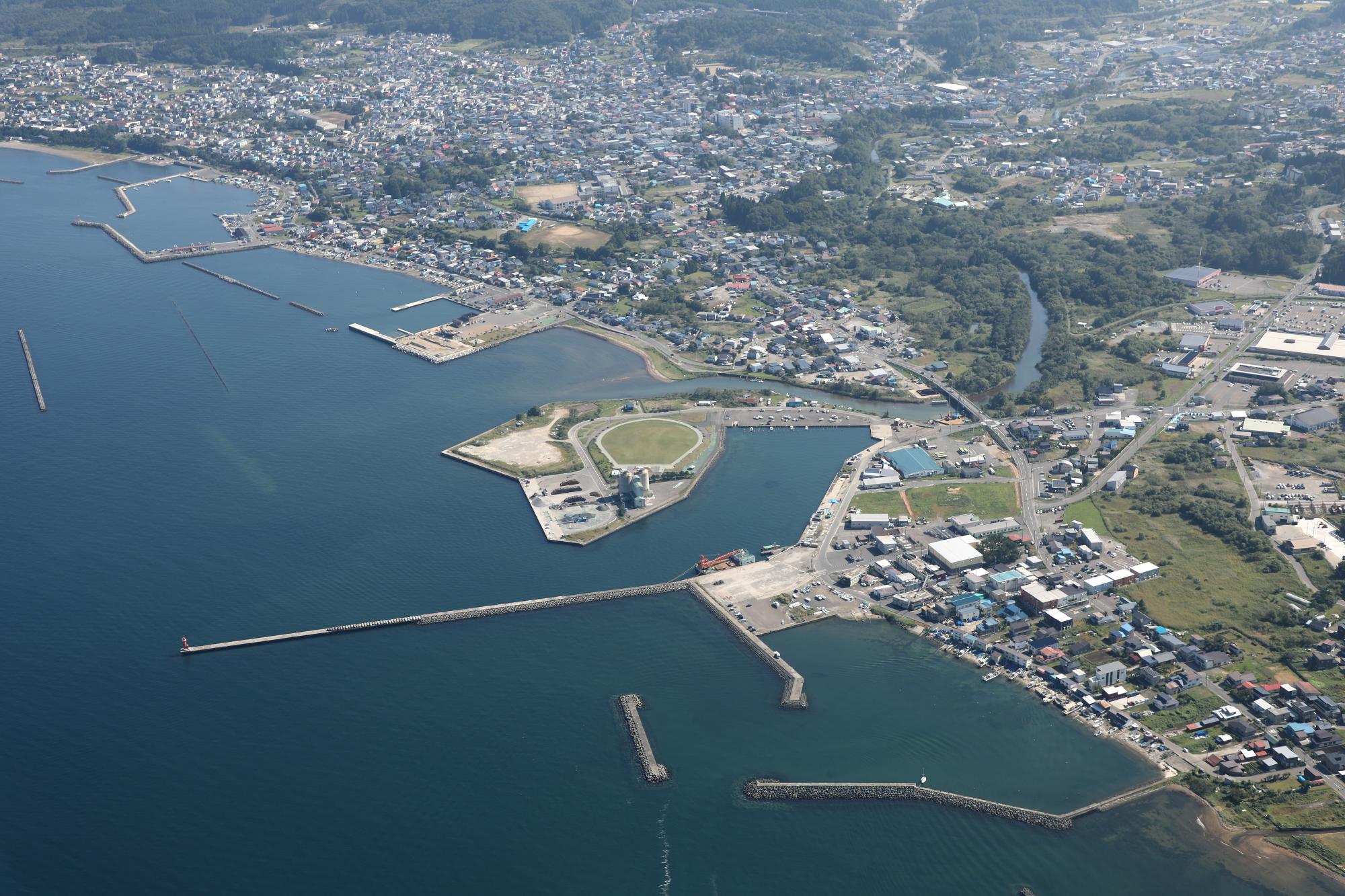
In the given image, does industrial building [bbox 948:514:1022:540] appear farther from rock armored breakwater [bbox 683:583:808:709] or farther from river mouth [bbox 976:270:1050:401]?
river mouth [bbox 976:270:1050:401]

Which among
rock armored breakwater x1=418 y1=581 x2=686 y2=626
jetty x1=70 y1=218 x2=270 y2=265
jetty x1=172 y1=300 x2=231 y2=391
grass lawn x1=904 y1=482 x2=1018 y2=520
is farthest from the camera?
jetty x1=70 y1=218 x2=270 y2=265

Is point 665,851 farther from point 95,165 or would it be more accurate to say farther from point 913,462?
point 95,165

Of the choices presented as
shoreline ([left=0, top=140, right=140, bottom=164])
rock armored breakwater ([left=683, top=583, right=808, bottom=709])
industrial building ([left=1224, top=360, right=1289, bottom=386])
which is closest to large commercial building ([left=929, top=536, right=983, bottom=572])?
rock armored breakwater ([left=683, top=583, right=808, bottom=709])

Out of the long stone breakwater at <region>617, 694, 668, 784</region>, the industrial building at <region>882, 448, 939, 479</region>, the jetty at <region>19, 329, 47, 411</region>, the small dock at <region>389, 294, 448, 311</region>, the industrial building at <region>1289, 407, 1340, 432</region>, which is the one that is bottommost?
the jetty at <region>19, 329, 47, 411</region>

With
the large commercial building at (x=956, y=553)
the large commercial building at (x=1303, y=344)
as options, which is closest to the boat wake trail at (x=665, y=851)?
the large commercial building at (x=956, y=553)

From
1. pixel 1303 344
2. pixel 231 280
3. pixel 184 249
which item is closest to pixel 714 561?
pixel 1303 344

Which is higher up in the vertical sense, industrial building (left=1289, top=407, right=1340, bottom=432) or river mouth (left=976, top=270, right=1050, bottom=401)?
industrial building (left=1289, top=407, right=1340, bottom=432)
